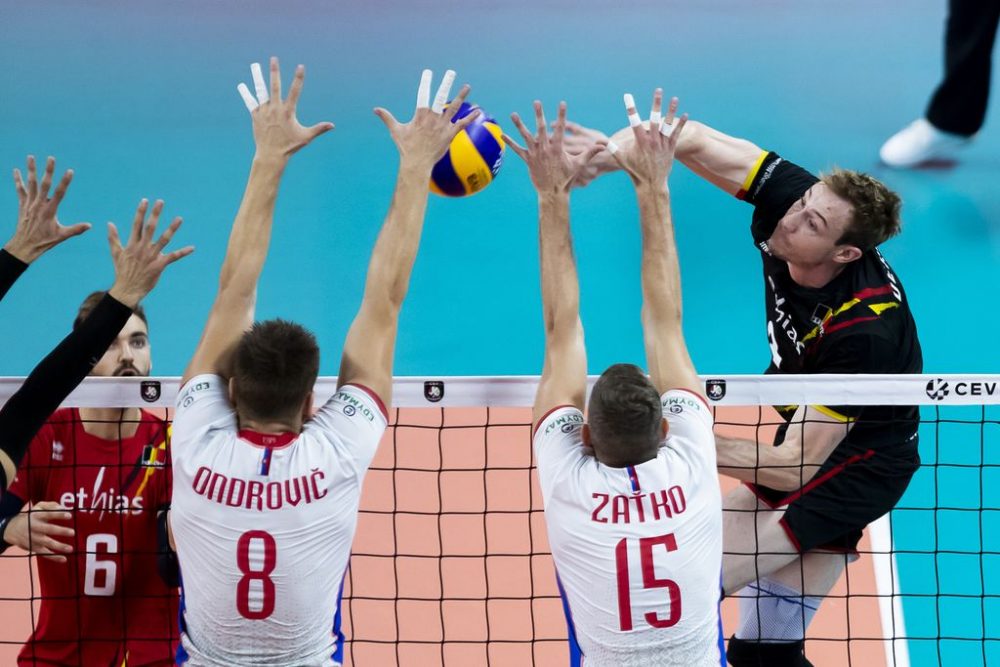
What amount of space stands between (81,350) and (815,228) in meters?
2.99

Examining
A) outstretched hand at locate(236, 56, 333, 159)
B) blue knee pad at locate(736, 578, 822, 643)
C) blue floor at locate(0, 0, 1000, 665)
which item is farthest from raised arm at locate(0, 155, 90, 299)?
blue floor at locate(0, 0, 1000, 665)

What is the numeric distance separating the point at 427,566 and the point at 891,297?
2.98m

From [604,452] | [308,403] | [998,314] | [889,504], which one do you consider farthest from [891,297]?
[998,314]

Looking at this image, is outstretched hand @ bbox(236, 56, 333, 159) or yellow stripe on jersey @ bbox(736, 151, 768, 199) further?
yellow stripe on jersey @ bbox(736, 151, 768, 199)

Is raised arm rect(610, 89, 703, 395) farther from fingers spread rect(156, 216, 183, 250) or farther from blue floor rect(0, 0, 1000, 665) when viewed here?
blue floor rect(0, 0, 1000, 665)

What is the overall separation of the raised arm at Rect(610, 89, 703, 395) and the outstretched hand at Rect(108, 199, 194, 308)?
149cm

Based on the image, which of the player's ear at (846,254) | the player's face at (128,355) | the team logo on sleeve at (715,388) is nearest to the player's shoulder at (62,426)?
the player's face at (128,355)

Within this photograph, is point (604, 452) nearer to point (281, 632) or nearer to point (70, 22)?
point (281, 632)

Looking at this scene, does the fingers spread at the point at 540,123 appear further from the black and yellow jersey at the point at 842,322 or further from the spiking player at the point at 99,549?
the spiking player at the point at 99,549

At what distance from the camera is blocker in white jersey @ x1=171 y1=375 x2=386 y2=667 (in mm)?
3250

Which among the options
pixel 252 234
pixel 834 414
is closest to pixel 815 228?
pixel 834 414

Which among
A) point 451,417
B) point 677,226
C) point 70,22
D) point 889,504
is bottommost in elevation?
point 889,504

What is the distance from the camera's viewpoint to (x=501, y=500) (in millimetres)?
6957

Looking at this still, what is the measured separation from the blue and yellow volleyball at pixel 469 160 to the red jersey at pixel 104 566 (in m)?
1.58
